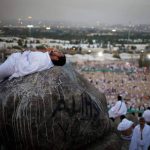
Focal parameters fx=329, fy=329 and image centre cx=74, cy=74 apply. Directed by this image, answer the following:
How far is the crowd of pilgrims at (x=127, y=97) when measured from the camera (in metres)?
5.43

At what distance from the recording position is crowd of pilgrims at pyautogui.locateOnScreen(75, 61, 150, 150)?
214 inches

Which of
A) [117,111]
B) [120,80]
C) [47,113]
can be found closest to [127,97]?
[120,80]

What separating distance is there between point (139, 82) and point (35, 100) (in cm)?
2378

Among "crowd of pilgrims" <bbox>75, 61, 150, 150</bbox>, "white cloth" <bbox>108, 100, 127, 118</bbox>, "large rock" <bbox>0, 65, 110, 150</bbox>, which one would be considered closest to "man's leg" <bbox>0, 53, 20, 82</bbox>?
"large rock" <bbox>0, 65, 110, 150</bbox>

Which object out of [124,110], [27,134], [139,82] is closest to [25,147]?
[27,134]

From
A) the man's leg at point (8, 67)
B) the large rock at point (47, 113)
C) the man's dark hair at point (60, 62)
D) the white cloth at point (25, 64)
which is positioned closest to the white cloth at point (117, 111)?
the large rock at point (47, 113)

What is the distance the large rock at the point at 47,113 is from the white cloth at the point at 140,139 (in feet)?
3.27

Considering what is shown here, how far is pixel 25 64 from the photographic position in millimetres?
4520

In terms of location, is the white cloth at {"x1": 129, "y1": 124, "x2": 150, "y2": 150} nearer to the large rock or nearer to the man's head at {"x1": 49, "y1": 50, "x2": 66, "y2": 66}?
the large rock

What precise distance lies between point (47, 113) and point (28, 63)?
0.77 meters

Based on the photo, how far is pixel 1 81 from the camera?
4734mm

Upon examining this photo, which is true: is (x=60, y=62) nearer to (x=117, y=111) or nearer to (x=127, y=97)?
(x=117, y=111)

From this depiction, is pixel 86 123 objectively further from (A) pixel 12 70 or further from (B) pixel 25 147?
(A) pixel 12 70

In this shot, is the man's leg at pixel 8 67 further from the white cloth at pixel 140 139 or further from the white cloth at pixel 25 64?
the white cloth at pixel 140 139
